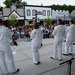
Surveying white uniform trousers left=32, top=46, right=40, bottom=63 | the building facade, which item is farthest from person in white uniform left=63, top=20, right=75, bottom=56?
the building facade

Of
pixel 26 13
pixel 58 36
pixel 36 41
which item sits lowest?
pixel 36 41

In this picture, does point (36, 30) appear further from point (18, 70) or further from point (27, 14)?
point (27, 14)

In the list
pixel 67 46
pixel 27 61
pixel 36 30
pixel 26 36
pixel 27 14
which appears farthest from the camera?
pixel 27 14

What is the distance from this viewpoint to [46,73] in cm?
429

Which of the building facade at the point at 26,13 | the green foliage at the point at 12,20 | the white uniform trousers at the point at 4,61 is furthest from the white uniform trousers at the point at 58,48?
the building facade at the point at 26,13

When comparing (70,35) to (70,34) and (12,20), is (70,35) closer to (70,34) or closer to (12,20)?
(70,34)

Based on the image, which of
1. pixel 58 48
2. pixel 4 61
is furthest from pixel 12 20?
pixel 4 61

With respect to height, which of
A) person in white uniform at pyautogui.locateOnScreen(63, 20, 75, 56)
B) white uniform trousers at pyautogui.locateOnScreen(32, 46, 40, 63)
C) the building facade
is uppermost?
the building facade

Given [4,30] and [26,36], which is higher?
[4,30]

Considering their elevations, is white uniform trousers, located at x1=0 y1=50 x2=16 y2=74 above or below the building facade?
below

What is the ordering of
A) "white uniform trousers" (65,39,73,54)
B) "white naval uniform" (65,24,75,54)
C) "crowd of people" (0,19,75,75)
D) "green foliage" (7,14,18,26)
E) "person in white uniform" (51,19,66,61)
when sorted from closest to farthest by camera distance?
"crowd of people" (0,19,75,75)
"person in white uniform" (51,19,66,61)
"white naval uniform" (65,24,75,54)
"white uniform trousers" (65,39,73,54)
"green foliage" (7,14,18,26)

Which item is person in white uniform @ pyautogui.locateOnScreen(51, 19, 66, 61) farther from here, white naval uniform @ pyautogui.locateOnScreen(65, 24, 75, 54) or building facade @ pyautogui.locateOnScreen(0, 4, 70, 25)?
building facade @ pyautogui.locateOnScreen(0, 4, 70, 25)

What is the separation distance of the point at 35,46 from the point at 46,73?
3.85 feet

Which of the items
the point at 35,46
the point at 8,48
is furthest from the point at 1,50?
the point at 35,46
